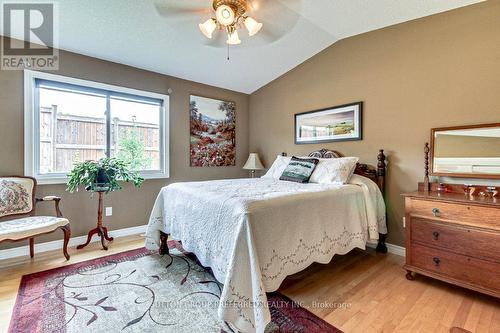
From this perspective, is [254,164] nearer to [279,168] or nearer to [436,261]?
[279,168]

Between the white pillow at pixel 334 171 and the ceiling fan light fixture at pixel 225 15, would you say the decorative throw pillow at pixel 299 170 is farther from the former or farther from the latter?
the ceiling fan light fixture at pixel 225 15

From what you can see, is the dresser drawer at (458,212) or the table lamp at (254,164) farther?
the table lamp at (254,164)

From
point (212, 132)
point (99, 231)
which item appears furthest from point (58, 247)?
point (212, 132)

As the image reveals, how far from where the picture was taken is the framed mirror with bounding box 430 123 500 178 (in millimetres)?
2209

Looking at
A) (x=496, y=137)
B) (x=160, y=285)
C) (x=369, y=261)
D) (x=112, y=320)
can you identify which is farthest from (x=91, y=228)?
(x=496, y=137)

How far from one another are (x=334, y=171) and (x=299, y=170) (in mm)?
438

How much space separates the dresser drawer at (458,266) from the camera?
5.90ft

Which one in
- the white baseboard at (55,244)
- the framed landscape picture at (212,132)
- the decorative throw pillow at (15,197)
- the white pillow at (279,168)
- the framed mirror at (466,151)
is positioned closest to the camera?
the framed mirror at (466,151)

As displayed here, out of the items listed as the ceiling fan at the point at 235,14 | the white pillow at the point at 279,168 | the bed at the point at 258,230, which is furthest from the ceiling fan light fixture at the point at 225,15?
the white pillow at the point at 279,168

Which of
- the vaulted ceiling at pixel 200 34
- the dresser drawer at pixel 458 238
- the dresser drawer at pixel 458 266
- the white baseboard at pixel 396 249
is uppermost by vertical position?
the vaulted ceiling at pixel 200 34

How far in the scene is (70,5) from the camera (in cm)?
227

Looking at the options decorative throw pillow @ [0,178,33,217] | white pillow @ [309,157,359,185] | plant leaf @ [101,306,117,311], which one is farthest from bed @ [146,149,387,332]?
decorative throw pillow @ [0,178,33,217]

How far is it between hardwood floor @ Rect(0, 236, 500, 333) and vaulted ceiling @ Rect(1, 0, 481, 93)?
8.28 feet
